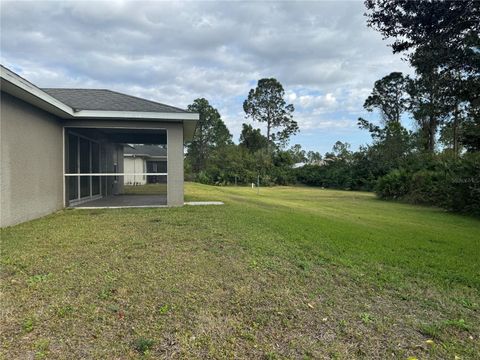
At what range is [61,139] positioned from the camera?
9.95 metres

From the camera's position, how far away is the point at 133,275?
A: 405cm

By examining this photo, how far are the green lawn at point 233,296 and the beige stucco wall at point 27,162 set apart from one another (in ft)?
3.77

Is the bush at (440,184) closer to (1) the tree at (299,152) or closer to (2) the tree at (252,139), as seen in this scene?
(2) the tree at (252,139)

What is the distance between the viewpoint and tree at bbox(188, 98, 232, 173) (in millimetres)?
40844

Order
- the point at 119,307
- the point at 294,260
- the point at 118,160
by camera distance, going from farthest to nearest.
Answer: the point at 118,160, the point at 294,260, the point at 119,307

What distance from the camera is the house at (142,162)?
2703 cm

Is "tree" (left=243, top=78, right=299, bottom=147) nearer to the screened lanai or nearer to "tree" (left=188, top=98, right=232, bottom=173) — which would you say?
"tree" (left=188, top=98, right=232, bottom=173)

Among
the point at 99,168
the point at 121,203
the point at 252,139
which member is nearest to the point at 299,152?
the point at 252,139

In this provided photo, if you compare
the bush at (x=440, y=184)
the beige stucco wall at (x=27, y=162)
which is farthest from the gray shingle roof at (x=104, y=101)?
the bush at (x=440, y=184)

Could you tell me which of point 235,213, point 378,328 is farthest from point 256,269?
point 235,213

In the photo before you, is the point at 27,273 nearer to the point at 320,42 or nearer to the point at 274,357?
the point at 274,357

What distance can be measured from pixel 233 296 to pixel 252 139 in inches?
1541

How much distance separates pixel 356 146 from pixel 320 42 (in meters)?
22.6

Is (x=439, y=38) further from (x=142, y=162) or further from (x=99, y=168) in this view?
(x=142, y=162)
